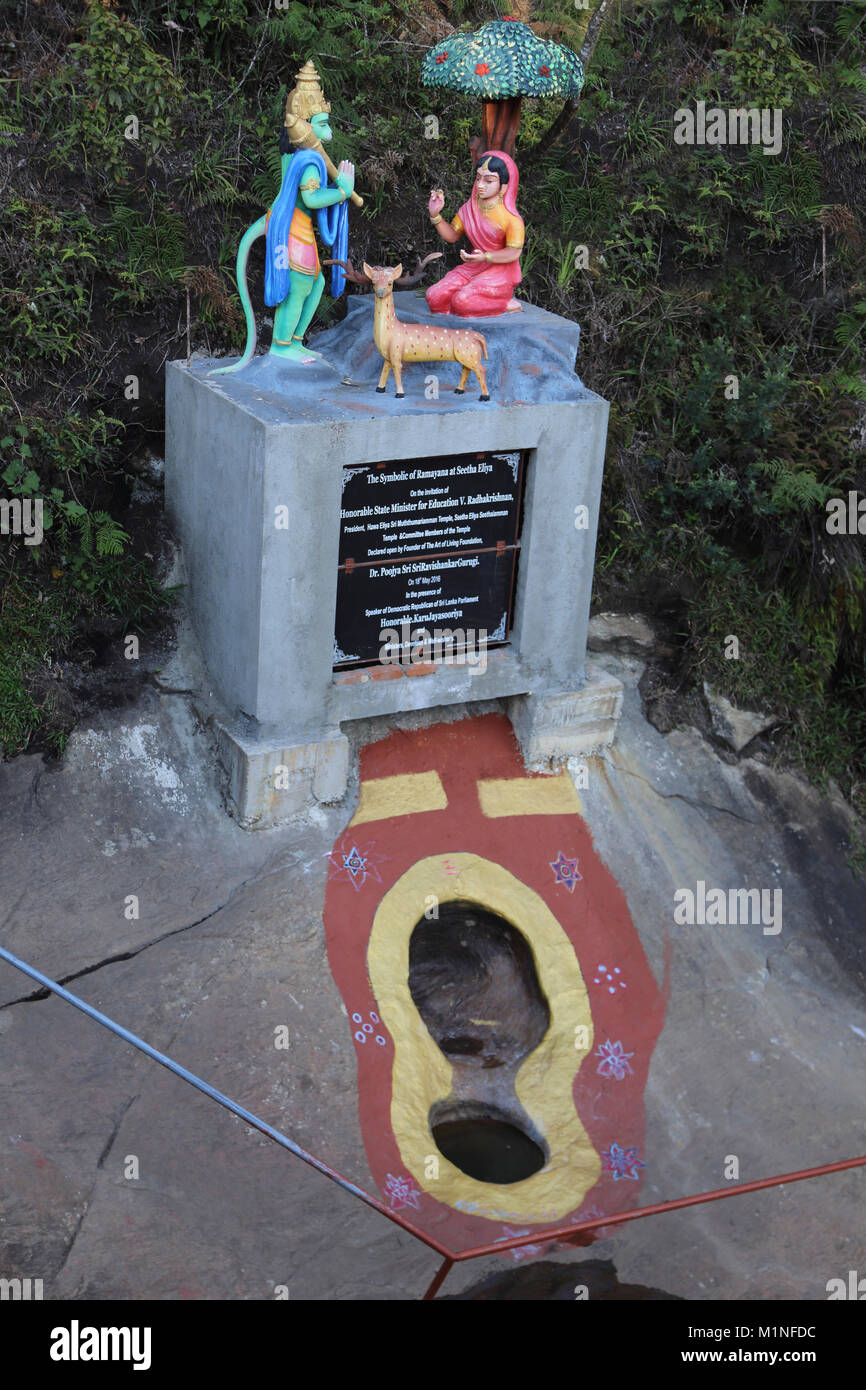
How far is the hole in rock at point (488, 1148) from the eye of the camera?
336 inches

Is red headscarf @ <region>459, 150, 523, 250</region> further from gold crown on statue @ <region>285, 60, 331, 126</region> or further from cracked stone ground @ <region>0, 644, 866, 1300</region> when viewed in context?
cracked stone ground @ <region>0, 644, 866, 1300</region>

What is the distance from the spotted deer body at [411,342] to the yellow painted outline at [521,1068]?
326 cm

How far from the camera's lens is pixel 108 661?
9.41 metres

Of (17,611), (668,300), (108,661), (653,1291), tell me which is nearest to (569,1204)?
(653,1291)

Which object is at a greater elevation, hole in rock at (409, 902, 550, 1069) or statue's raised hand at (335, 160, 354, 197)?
statue's raised hand at (335, 160, 354, 197)

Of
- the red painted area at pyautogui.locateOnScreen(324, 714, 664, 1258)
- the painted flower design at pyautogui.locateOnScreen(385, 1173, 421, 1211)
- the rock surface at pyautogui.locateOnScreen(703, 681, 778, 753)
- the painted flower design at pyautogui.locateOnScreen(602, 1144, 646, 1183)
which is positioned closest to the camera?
the painted flower design at pyautogui.locateOnScreen(385, 1173, 421, 1211)

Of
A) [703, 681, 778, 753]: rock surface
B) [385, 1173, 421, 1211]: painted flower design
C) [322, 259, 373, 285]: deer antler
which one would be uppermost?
[322, 259, 373, 285]: deer antler

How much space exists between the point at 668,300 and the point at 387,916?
5.89m

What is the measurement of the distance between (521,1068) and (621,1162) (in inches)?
35.7

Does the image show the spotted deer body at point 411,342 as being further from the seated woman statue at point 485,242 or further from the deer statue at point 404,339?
the seated woman statue at point 485,242

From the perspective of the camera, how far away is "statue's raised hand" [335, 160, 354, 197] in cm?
849

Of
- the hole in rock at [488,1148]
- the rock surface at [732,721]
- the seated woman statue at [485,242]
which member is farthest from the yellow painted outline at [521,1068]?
the seated woman statue at [485,242]

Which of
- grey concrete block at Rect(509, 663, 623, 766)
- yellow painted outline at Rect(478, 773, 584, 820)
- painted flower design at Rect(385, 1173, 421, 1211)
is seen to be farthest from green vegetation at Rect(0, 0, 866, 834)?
painted flower design at Rect(385, 1173, 421, 1211)

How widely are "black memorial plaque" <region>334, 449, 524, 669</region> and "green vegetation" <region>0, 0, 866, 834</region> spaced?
1.54 metres
